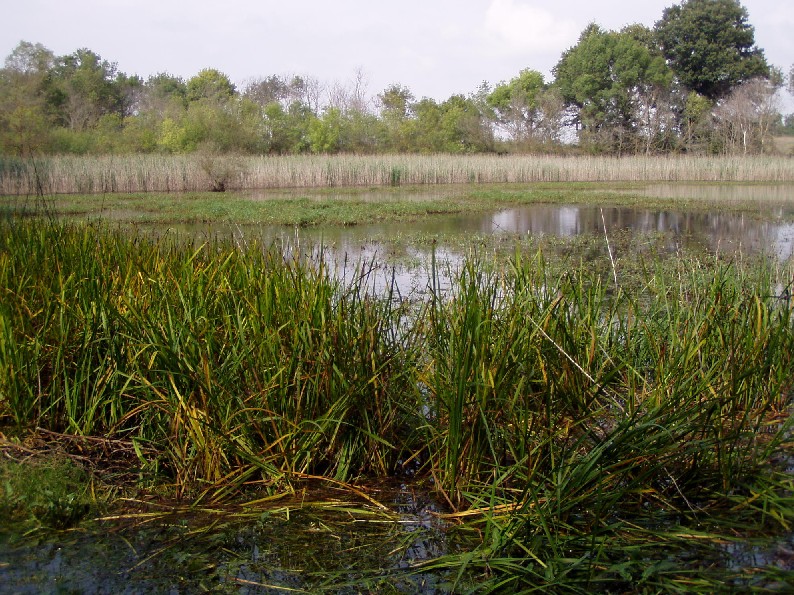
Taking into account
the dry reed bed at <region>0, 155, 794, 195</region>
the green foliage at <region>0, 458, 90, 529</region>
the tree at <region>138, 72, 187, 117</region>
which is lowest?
the green foliage at <region>0, 458, 90, 529</region>

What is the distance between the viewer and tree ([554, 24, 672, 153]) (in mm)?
39125

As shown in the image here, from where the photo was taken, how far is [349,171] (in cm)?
2595

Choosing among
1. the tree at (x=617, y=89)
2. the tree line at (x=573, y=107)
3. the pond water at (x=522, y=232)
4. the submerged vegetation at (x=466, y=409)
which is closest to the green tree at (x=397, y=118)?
the tree line at (x=573, y=107)

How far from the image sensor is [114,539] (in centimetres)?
261

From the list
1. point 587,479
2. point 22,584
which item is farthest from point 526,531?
point 22,584

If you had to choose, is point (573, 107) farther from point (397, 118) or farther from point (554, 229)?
point (554, 229)

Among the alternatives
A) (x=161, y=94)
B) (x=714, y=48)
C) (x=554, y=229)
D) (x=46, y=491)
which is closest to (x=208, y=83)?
(x=161, y=94)

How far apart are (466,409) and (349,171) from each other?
2368cm

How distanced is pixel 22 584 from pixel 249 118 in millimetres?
31613

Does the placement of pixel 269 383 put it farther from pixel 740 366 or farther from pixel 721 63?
pixel 721 63

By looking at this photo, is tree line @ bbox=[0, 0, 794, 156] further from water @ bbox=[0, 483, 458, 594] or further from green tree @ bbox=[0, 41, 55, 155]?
water @ bbox=[0, 483, 458, 594]

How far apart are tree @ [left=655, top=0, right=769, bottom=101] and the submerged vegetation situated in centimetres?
4135

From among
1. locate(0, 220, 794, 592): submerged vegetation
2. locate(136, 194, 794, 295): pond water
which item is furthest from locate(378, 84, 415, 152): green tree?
locate(0, 220, 794, 592): submerged vegetation

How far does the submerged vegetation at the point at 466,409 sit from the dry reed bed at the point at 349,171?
56.3 ft
